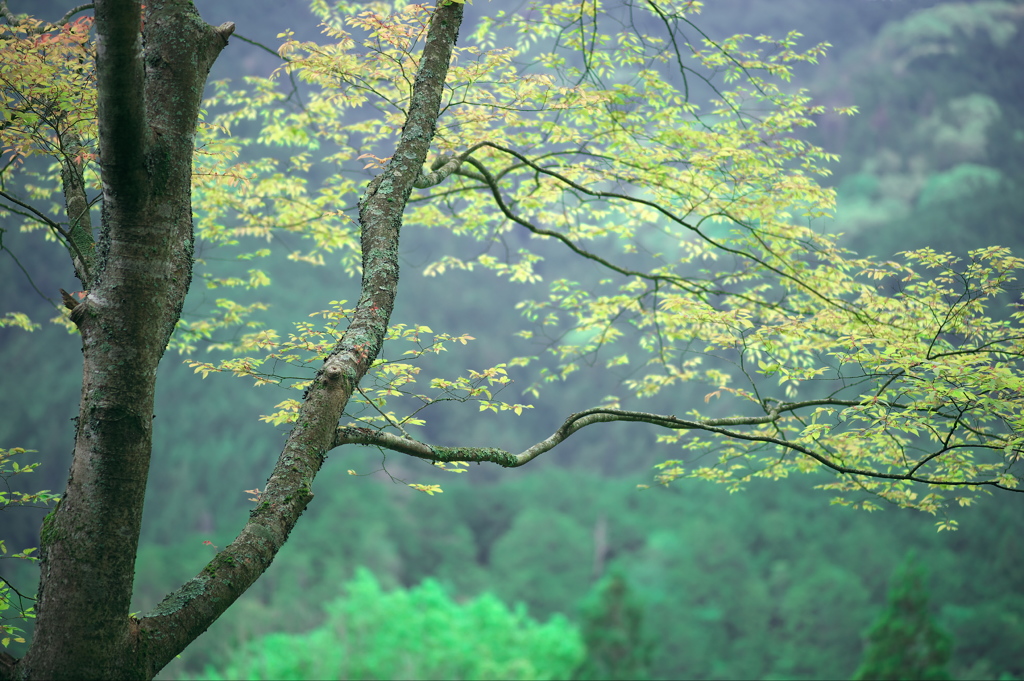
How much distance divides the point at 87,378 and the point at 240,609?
14.7 m

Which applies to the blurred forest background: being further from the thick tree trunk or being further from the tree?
the thick tree trunk

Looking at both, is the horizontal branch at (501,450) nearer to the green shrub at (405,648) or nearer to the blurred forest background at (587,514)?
the blurred forest background at (587,514)

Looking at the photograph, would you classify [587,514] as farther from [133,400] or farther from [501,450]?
[133,400]

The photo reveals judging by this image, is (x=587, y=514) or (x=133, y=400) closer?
(x=133, y=400)

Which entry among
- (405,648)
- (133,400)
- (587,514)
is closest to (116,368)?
(133,400)

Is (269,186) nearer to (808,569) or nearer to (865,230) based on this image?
(808,569)

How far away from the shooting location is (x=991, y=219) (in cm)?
2231

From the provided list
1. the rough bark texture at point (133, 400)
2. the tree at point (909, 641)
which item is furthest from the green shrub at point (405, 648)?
the rough bark texture at point (133, 400)

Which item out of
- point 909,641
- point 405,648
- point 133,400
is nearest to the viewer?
point 133,400

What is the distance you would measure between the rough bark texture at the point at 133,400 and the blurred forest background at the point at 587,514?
1088cm

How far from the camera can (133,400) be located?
5.32 feet

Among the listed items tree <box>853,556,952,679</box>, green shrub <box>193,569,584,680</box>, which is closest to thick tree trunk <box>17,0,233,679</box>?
green shrub <box>193,569,584,680</box>

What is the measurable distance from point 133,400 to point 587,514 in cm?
2296

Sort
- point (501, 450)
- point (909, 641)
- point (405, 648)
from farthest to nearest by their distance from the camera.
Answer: point (405, 648), point (909, 641), point (501, 450)
